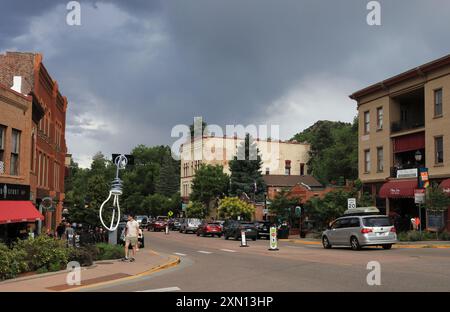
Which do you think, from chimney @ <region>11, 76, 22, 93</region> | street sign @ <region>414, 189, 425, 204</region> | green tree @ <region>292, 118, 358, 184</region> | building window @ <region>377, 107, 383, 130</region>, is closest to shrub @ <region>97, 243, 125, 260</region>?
chimney @ <region>11, 76, 22, 93</region>

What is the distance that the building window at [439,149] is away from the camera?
119 feet

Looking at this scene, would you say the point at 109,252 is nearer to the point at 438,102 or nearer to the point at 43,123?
the point at 43,123

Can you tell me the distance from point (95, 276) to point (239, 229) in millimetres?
25752

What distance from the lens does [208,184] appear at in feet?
243

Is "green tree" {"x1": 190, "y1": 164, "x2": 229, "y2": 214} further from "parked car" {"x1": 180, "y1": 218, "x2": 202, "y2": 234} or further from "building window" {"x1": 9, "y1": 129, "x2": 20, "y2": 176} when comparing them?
"building window" {"x1": 9, "y1": 129, "x2": 20, "y2": 176}

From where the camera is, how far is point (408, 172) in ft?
127

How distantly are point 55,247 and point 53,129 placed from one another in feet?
84.2

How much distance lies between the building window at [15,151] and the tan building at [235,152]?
60.8 m

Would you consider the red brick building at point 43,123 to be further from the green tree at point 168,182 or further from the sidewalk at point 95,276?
the green tree at point 168,182

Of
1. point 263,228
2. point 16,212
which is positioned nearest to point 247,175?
point 263,228

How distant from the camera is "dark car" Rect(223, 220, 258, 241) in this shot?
39656 millimetres

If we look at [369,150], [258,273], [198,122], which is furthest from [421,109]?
[198,122]

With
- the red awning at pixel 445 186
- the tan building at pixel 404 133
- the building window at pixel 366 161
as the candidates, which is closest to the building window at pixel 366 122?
the tan building at pixel 404 133
